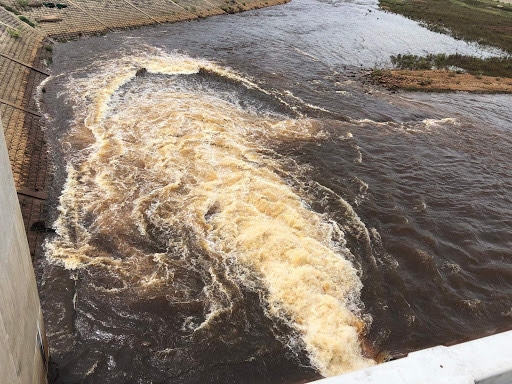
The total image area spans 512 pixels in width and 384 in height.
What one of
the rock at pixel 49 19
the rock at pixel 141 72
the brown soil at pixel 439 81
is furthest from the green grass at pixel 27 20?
the brown soil at pixel 439 81

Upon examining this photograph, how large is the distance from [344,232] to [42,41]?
24010mm

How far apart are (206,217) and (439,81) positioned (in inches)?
918

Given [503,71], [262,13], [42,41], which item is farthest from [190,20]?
[503,71]

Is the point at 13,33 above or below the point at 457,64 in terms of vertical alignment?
below

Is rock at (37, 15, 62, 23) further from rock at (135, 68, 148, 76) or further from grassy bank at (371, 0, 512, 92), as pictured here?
grassy bank at (371, 0, 512, 92)

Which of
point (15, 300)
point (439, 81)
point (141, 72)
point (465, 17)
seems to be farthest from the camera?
point (465, 17)

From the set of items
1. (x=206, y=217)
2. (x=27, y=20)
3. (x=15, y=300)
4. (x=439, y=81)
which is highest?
(x=27, y=20)

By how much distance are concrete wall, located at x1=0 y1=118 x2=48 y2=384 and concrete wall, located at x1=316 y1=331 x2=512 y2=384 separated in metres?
4.99

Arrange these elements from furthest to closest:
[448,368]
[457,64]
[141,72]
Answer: [457,64], [141,72], [448,368]

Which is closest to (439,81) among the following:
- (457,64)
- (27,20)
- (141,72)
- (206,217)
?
(457,64)

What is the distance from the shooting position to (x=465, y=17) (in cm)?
5375

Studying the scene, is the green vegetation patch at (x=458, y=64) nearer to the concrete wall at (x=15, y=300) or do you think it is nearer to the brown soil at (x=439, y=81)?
the brown soil at (x=439, y=81)

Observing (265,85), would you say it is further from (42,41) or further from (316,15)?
(316,15)

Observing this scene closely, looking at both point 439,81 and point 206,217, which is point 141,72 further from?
point 439,81
